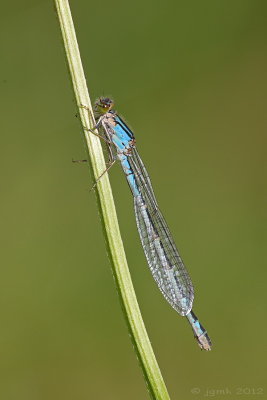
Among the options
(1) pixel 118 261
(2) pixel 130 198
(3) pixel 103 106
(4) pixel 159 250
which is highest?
(2) pixel 130 198

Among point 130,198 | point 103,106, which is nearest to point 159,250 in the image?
point 103,106

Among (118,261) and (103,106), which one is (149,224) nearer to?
(103,106)

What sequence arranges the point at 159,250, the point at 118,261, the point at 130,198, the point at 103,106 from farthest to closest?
the point at 130,198, the point at 159,250, the point at 103,106, the point at 118,261

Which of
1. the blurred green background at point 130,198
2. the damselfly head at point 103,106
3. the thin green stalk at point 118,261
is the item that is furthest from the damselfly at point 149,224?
the thin green stalk at point 118,261

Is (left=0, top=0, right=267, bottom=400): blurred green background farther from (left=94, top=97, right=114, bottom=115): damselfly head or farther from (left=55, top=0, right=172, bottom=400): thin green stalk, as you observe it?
(left=55, top=0, right=172, bottom=400): thin green stalk

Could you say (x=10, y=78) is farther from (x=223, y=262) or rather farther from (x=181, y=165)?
(x=223, y=262)

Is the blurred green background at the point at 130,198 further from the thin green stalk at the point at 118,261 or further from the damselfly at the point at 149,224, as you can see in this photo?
the thin green stalk at the point at 118,261
